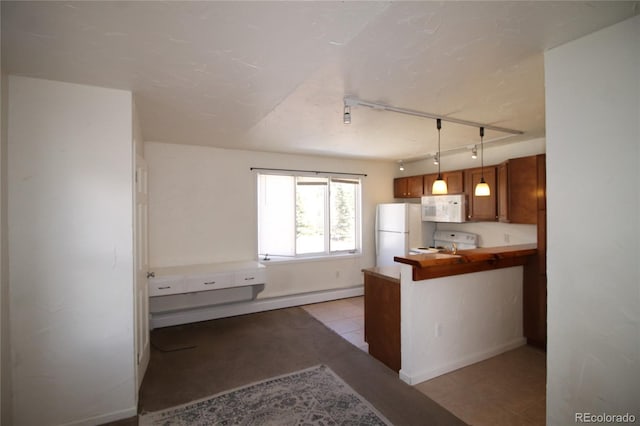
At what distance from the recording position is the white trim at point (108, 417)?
213 cm

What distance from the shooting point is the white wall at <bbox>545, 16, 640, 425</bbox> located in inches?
54.7

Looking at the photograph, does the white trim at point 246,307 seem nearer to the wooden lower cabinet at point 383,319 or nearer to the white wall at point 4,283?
the wooden lower cabinet at point 383,319

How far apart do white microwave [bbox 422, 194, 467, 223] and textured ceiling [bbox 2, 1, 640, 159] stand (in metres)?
1.80

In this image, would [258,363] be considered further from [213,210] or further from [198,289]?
[213,210]

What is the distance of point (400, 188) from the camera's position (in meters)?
5.82

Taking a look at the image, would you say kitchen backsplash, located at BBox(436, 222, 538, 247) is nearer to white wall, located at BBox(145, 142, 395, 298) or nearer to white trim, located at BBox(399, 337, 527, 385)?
white trim, located at BBox(399, 337, 527, 385)

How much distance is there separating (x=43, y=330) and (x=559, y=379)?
322cm

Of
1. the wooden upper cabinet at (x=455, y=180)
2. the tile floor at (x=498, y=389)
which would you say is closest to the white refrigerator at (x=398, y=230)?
the wooden upper cabinet at (x=455, y=180)

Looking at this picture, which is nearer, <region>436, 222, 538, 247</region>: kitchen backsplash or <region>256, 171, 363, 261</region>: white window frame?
<region>436, 222, 538, 247</region>: kitchen backsplash

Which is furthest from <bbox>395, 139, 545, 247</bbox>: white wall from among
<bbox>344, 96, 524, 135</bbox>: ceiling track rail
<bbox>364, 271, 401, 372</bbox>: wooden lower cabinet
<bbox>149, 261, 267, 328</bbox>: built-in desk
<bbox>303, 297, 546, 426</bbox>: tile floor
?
<bbox>149, 261, 267, 328</bbox>: built-in desk

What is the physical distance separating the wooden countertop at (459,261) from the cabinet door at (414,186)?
7.20ft

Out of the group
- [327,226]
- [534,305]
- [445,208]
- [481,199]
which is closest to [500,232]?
[481,199]

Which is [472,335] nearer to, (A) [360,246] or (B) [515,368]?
(B) [515,368]

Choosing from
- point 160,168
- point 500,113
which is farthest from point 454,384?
point 160,168
